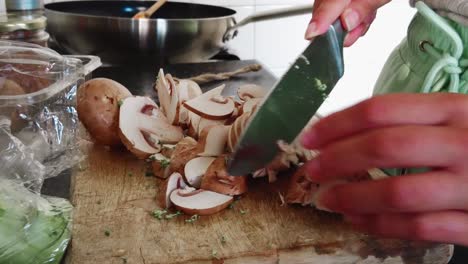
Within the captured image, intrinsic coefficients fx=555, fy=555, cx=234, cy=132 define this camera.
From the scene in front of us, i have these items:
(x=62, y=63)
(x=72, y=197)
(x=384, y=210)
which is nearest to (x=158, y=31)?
(x=62, y=63)

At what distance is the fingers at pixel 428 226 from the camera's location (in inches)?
16.8

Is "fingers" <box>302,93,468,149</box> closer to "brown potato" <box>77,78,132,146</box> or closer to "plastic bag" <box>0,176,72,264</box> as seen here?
"plastic bag" <box>0,176,72,264</box>

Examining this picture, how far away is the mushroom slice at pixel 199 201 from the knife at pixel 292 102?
6 cm

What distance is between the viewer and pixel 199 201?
26.9 inches

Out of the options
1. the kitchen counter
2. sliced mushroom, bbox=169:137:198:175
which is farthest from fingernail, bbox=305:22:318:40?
the kitchen counter

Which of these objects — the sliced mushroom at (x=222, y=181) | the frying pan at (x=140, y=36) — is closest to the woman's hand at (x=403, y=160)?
the sliced mushroom at (x=222, y=181)

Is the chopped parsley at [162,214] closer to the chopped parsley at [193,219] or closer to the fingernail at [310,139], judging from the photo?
the chopped parsley at [193,219]

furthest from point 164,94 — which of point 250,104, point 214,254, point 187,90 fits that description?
point 214,254

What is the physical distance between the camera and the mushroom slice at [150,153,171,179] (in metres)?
0.76

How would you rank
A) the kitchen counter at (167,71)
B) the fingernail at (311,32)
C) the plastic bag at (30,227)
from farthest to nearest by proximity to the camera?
the kitchen counter at (167,71) → the fingernail at (311,32) → the plastic bag at (30,227)

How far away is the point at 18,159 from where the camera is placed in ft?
2.10

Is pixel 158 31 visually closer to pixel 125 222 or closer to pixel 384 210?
→ pixel 125 222

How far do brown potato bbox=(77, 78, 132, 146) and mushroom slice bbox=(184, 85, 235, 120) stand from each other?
0.11 m

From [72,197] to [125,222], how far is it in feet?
0.32
